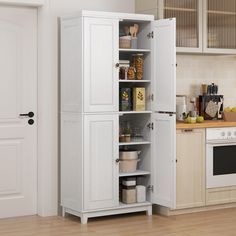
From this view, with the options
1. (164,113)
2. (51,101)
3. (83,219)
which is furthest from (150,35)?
(83,219)

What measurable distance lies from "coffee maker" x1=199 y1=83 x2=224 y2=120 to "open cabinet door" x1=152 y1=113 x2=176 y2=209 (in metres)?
0.81

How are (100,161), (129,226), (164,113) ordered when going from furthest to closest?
1. (164,113)
2. (100,161)
3. (129,226)

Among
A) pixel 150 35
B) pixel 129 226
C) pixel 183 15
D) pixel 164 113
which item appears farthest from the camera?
pixel 183 15

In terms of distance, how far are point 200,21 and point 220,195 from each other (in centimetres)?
181

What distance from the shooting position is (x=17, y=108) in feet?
18.6

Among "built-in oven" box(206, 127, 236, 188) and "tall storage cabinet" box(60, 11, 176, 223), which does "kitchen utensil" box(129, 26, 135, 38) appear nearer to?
"tall storage cabinet" box(60, 11, 176, 223)

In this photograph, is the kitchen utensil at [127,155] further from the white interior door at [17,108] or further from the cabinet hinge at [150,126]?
the white interior door at [17,108]

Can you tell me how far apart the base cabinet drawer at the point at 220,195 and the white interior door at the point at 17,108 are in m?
1.76

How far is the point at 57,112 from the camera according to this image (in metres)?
5.73

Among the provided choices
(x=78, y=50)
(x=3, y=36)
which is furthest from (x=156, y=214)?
(x=3, y=36)

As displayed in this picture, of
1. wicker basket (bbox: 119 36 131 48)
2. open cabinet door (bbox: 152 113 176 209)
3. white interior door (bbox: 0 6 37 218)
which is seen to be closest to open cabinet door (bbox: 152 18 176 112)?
open cabinet door (bbox: 152 113 176 209)

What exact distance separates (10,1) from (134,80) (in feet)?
4.57

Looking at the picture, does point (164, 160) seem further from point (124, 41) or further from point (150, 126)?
point (124, 41)

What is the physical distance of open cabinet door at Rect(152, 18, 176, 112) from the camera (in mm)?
5449
